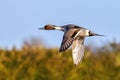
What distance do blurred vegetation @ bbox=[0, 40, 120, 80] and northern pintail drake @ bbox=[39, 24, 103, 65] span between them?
246cm

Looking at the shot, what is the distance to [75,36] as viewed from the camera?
1031cm

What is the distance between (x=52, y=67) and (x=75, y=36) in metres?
3.79

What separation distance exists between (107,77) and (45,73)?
1.18m

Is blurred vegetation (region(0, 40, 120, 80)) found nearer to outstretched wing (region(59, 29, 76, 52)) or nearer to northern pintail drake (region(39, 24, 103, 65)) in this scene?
northern pintail drake (region(39, 24, 103, 65))

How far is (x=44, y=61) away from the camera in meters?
14.5

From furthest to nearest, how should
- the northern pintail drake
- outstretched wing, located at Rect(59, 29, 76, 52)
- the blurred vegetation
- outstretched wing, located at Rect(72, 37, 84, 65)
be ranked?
the blurred vegetation, outstretched wing, located at Rect(72, 37, 84, 65), the northern pintail drake, outstretched wing, located at Rect(59, 29, 76, 52)

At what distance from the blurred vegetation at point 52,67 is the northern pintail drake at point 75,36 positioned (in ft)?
8.06

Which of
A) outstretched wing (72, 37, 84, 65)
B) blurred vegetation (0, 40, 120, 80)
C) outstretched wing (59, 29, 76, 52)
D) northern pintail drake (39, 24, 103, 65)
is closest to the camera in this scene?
outstretched wing (59, 29, 76, 52)

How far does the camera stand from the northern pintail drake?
383 inches

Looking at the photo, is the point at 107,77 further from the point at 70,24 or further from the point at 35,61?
the point at 70,24

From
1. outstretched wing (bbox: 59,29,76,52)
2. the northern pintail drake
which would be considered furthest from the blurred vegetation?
outstretched wing (bbox: 59,29,76,52)

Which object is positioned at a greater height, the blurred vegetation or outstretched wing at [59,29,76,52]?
outstretched wing at [59,29,76,52]

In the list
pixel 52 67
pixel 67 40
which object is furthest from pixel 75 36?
pixel 52 67

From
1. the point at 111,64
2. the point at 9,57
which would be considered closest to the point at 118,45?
the point at 111,64
